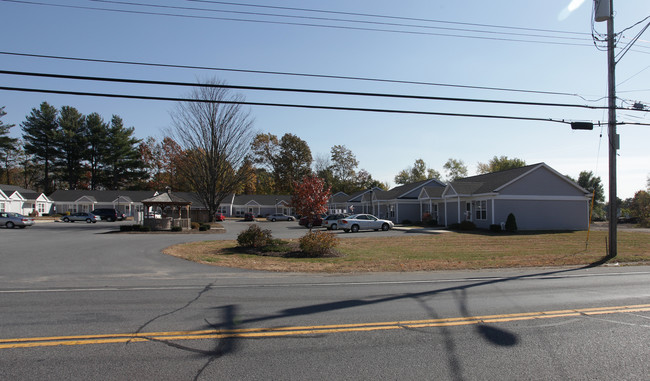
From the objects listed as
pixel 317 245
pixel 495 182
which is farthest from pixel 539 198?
pixel 317 245

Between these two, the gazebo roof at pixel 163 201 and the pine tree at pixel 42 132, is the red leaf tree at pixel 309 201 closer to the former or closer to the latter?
the gazebo roof at pixel 163 201

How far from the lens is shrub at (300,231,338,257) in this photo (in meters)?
16.0

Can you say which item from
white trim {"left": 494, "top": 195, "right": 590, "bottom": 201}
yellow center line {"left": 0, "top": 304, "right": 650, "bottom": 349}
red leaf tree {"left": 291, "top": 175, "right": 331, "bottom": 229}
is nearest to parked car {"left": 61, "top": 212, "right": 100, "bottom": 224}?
red leaf tree {"left": 291, "top": 175, "right": 331, "bottom": 229}

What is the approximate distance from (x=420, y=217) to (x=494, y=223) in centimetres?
1442

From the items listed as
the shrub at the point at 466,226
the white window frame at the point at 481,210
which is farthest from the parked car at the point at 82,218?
the white window frame at the point at 481,210

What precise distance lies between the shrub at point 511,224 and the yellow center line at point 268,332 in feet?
80.7

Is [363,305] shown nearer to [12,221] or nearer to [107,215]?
[12,221]

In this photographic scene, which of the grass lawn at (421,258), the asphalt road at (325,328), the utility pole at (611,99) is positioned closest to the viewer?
the asphalt road at (325,328)

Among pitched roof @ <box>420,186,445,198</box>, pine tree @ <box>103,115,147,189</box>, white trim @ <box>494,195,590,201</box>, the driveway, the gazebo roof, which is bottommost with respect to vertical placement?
the driveway

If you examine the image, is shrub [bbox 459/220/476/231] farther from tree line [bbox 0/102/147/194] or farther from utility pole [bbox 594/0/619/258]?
tree line [bbox 0/102/147/194]

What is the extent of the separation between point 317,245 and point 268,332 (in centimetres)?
1041

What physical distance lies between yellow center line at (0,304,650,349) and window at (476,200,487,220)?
27.4m

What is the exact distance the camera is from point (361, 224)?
1293 inches

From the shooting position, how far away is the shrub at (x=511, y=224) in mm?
29531
